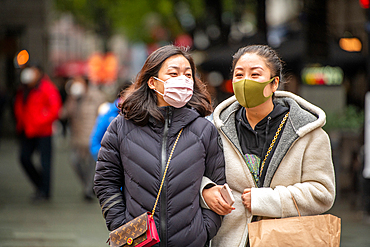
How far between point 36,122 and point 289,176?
20.0ft

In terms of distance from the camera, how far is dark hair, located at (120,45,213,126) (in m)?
2.79

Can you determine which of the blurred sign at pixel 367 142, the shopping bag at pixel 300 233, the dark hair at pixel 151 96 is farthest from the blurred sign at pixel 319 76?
the shopping bag at pixel 300 233

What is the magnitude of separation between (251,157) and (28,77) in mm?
6056

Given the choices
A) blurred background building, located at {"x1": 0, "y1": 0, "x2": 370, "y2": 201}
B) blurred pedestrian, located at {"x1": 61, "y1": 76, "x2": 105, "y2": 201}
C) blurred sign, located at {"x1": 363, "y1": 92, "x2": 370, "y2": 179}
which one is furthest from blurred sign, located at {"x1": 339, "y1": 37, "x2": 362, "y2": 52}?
blurred pedestrian, located at {"x1": 61, "y1": 76, "x2": 105, "y2": 201}

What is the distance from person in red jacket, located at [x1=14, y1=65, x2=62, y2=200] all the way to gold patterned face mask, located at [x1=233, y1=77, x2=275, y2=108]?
19.4 ft

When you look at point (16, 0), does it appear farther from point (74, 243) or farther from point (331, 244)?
point (331, 244)

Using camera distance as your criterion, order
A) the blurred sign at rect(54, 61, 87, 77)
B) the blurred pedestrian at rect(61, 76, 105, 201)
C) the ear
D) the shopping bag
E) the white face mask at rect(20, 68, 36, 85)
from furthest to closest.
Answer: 1. the blurred sign at rect(54, 61, 87, 77)
2. the blurred pedestrian at rect(61, 76, 105, 201)
3. the white face mask at rect(20, 68, 36, 85)
4. the ear
5. the shopping bag

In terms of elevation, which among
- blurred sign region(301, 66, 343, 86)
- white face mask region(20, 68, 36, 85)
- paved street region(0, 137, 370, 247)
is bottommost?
paved street region(0, 137, 370, 247)

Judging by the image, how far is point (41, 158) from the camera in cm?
816

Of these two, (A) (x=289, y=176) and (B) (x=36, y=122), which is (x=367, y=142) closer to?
(A) (x=289, y=176)

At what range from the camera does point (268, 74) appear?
2.82m

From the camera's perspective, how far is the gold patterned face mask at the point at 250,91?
2756mm

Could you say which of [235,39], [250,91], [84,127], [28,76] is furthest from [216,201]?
[235,39]

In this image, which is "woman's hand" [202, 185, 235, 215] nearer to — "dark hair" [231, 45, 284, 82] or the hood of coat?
the hood of coat
